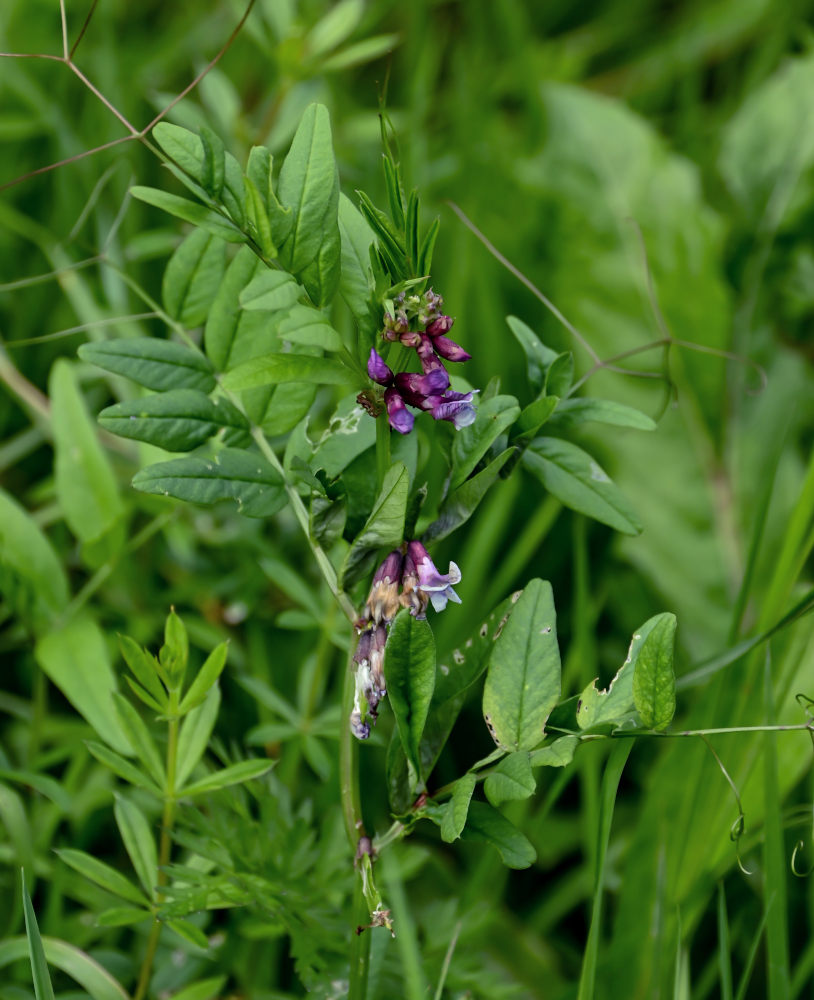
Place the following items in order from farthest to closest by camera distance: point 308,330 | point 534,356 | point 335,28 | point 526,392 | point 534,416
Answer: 1. point 526,392
2. point 335,28
3. point 534,356
4. point 534,416
5. point 308,330

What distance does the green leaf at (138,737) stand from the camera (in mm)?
841

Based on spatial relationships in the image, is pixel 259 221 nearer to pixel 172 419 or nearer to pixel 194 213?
pixel 194 213

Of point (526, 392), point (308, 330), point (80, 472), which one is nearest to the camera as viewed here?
point (308, 330)

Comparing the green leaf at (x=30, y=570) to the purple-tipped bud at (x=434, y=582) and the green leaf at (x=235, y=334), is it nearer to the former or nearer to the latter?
the green leaf at (x=235, y=334)

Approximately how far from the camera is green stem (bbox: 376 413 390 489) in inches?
25.9

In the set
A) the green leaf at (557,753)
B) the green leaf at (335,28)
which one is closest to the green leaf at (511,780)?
the green leaf at (557,753)

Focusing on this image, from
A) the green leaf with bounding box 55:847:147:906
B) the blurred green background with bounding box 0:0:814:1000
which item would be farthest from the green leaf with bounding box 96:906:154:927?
the blurred green background with bounding box 0:0:814:1000

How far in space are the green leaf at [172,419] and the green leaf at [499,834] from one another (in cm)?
33

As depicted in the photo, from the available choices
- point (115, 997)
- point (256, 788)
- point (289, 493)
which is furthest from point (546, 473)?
point (115, 997)

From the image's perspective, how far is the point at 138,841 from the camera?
856 mm

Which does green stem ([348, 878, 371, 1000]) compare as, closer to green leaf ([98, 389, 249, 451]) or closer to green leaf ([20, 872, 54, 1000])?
green leaf ([20, 872, 54, 1000])

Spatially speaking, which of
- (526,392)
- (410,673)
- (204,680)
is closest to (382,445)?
(410,673)

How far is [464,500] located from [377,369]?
0.37ft

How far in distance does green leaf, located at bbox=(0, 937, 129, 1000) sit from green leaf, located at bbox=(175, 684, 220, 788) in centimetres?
17
